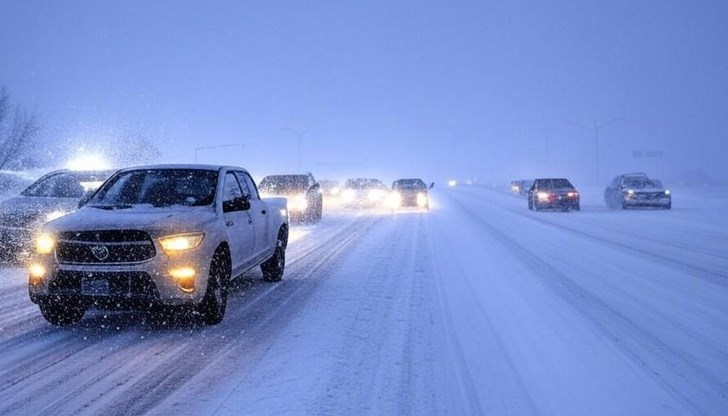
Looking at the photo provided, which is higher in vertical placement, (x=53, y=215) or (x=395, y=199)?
(x=53, y=215)

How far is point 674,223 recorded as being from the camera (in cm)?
1900

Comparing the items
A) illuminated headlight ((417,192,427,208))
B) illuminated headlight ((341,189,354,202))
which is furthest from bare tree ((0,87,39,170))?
illuminated headlight ((417,192,427,208))

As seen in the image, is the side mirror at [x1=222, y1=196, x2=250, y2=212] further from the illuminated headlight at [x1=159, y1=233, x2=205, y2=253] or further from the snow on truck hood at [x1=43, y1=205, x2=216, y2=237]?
the illuminated headlight at [x1=159, y1=233, x2=205, y2=253]

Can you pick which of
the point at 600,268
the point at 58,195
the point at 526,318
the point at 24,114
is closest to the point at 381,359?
the point at 526,318

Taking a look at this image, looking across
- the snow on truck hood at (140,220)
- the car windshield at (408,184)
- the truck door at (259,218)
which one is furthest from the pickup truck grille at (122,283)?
the car windshield at (408,184)

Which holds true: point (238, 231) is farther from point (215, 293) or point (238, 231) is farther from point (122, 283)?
point (122, 283)

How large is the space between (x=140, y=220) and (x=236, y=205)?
142cm

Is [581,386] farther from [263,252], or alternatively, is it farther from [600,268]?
[600,268]

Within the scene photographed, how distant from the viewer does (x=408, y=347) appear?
547cm

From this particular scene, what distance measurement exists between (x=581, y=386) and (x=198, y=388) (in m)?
2.92

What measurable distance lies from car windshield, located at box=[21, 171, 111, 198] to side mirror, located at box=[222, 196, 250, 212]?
5679 millimetres

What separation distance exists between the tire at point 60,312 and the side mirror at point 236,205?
1871 mm

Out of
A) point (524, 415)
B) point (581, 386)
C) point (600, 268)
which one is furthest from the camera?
point (600, 268)

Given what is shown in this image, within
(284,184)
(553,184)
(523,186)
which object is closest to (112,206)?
(284,184)
